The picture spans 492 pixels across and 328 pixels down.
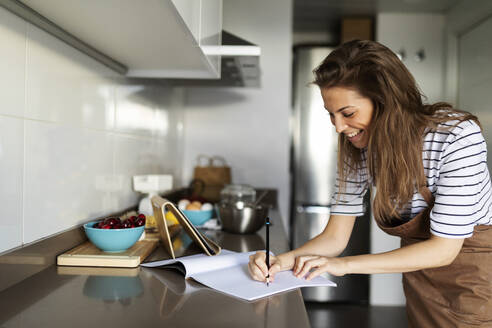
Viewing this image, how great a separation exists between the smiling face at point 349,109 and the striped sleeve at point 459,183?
7.8 inches

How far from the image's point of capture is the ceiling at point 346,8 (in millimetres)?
3115

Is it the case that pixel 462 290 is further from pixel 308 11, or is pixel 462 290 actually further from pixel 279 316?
pixel 308 11

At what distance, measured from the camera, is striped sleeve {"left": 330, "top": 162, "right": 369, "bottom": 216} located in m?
1.24

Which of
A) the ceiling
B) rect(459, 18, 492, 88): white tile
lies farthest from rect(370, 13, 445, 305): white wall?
rect(459, 18, 492, 88): white tile

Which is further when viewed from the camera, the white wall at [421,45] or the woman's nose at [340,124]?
the white wall at [421,45]

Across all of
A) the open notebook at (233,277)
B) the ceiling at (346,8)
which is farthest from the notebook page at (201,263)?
the ceiling at (346,8)

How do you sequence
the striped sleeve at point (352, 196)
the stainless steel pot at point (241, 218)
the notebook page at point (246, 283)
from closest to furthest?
the notebook page at point (246, 283) < the striped sleeve at point (352, 196) < the stainless steel pot at point (241, 218)

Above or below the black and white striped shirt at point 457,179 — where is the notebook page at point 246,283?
below

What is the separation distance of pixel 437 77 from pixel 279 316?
3.03 meters

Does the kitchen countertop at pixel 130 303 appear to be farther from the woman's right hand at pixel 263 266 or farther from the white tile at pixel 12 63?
the white tile at pixel 12 63

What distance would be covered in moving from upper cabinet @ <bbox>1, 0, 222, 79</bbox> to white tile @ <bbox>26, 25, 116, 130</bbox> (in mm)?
33

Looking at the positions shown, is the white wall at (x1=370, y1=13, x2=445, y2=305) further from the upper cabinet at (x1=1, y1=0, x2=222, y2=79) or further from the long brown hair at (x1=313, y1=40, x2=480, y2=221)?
the long brown hair at (x1=313, y1=40, x2=480, y2=221)

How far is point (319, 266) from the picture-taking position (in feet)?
3.16

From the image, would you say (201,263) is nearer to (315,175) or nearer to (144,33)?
(144,33)
